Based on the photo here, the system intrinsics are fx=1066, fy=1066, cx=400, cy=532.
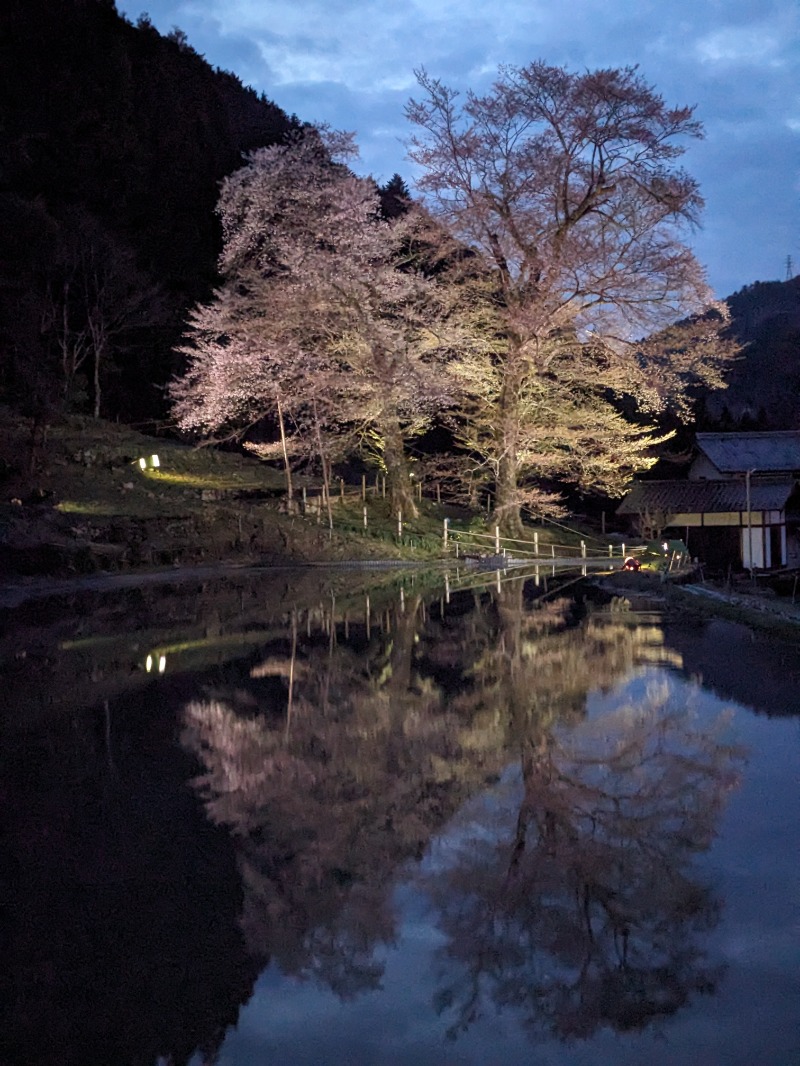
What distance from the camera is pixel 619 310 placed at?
34406 millimetres

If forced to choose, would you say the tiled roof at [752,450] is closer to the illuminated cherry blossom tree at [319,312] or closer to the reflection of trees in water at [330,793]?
the illuminated cherry blossom tree at [319,312]

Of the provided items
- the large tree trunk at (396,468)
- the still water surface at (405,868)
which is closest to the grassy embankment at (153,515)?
the large tree trunk at (396,468)

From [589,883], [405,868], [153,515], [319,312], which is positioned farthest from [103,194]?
[589,883]

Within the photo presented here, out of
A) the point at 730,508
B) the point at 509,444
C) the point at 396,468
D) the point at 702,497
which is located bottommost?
the point at 730,508

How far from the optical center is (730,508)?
41.3m

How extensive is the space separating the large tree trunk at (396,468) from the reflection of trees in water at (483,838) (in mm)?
26112

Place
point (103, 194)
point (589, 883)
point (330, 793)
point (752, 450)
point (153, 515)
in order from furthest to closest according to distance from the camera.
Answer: point (103, 194), point (752, 450), point (153, 515), point (330, 793), point (589, 883)

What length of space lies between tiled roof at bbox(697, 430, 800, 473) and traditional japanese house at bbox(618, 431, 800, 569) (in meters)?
0.04

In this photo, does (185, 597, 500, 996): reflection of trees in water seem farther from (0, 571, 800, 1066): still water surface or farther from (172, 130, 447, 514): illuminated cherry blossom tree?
(172, 130, 447, 514): illuminated cherry blossom tree

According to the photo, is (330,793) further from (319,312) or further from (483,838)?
(319,312)

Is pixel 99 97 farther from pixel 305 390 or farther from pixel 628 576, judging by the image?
pixel 628 576

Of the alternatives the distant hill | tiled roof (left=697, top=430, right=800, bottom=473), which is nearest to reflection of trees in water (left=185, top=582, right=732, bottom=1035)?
tiled roof (left=697, top=430, right=800, bottom=473)

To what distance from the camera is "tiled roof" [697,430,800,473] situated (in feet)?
145

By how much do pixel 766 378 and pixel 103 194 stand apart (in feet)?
151
